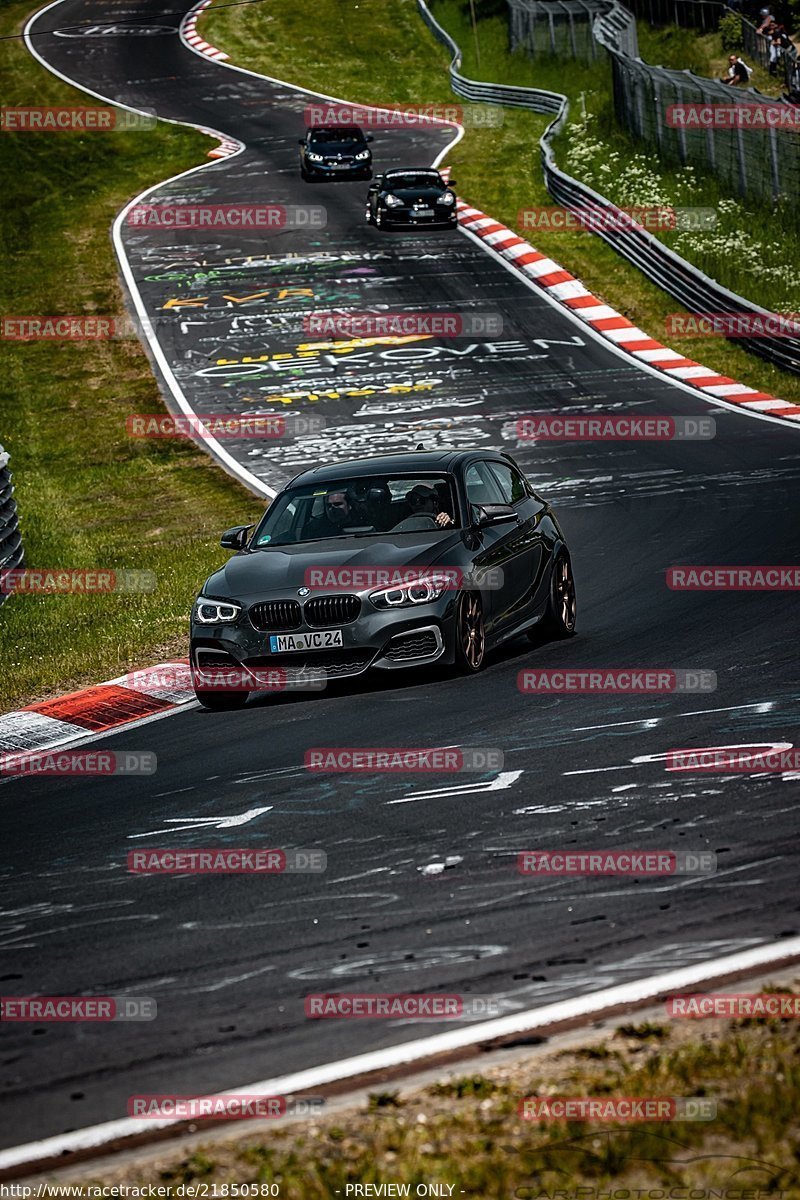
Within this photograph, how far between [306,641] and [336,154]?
34107 mm

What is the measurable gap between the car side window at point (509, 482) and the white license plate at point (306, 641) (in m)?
2.55

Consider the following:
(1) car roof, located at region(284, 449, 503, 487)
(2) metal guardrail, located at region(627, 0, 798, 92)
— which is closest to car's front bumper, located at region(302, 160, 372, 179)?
(2) metal guardrail, located at region(627, 0, 798, 92)

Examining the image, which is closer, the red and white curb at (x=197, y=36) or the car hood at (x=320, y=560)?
the car hood at (x=320, y=560)

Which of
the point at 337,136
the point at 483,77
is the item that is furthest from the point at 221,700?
the point at 483,77

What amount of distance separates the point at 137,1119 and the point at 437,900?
1964 millimetres

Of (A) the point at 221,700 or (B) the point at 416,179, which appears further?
(B) the point at 416,179

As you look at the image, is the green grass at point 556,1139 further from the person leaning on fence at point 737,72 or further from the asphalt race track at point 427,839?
the person leaning on fence at point 737,72

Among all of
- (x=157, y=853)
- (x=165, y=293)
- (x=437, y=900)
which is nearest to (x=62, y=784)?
(x=157, y=853)

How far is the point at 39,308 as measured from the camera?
34.8 meters

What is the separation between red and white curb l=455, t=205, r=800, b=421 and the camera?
2462cm

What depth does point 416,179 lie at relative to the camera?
1486 inches

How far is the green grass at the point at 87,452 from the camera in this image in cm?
1473

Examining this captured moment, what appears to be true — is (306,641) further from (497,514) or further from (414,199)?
(414,199)

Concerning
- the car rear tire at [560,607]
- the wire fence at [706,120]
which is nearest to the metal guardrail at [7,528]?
the car rear tire at [560,607]
